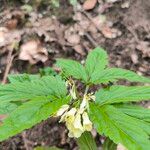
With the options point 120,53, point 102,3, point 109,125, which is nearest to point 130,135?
point 109,125

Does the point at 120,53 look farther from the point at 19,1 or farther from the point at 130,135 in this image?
the point at 130,135

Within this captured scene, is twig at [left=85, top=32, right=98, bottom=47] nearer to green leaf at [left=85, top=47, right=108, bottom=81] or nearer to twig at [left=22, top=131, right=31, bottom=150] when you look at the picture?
twig at [left=22, top=131, right=31, bottom=150]

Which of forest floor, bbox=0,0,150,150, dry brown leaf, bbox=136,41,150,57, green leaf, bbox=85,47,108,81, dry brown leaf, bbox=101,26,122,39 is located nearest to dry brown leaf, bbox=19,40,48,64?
forest floor, bbox=0,0,150,150

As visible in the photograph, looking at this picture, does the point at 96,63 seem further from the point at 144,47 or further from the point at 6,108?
the point at 144,47

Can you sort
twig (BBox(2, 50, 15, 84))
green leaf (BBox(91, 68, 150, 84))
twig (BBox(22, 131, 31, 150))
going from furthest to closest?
twig (BBox(2, 50, 15, 84))
twig (BBox(22, 131, 31, 150))
green leaf (BBox(91, 68, 150, 84))

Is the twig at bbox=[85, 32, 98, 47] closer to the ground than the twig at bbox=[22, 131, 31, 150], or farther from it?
farther from it

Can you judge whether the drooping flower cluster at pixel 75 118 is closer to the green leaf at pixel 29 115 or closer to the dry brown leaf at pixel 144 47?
the green leaf at pixel 29 115

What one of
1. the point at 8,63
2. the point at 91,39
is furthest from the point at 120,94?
the point at 91,39
